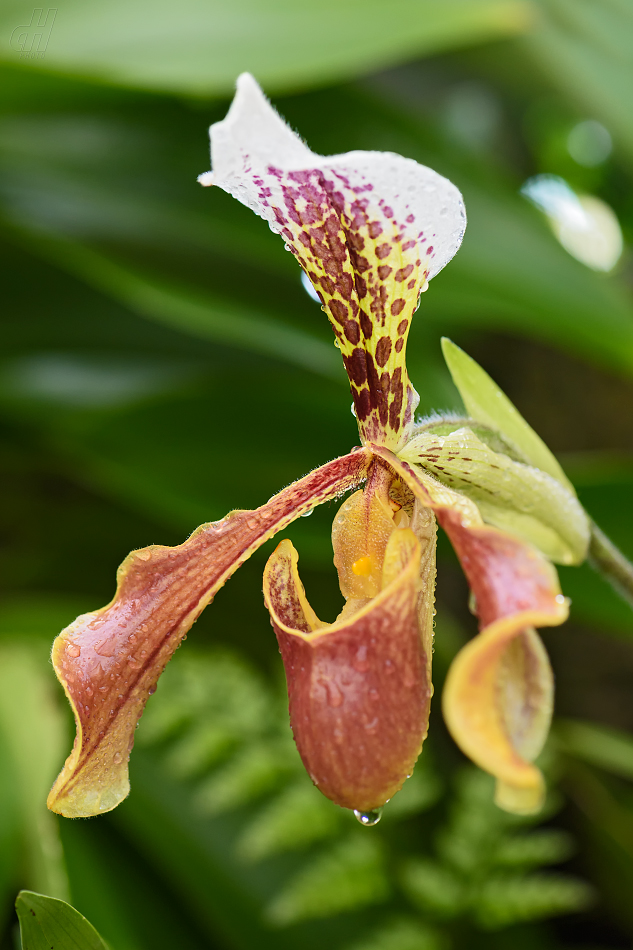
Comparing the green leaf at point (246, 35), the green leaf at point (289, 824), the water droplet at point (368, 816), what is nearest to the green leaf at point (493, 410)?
the water droplet at point (368, 816)

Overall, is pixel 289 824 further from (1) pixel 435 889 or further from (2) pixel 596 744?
(2) pixel 596 744

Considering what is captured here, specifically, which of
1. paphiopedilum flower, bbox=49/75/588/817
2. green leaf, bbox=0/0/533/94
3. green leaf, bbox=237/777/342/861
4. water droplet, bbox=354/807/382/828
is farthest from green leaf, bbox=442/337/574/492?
green leaf, bbox=237/777/342/861

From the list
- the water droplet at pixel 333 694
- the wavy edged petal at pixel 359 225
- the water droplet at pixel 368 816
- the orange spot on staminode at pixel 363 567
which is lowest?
the water droplet at pixel 368 816

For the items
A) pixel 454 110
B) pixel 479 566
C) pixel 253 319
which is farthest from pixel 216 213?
pixel 454 110

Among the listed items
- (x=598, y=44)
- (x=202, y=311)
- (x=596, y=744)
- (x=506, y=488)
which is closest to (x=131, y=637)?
(x=506, y=488)

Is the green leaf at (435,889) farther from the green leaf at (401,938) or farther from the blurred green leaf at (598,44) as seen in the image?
the blurred green leaf at (598,44)

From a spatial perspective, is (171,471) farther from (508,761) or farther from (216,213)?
(508,761)

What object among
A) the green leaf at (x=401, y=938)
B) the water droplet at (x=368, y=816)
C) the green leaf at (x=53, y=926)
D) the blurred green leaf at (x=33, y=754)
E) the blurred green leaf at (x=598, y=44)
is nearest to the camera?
the green leaf at (x=53, y=926)
